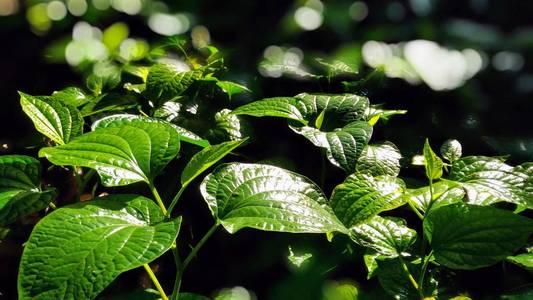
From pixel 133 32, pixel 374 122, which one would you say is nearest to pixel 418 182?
pixel 374 122

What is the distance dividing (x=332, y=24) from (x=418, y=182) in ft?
1.81

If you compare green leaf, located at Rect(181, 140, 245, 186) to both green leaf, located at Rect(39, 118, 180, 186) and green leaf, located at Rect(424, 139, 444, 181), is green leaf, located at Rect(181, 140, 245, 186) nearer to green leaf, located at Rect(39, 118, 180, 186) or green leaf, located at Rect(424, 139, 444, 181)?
green leaf, located at Rect(39, 118, 180, 186)

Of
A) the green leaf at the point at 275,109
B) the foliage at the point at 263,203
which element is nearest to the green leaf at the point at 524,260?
the foliage at the point at 263,203

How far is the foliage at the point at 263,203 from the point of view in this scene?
28.2 inches

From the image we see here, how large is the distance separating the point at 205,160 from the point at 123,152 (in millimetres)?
133

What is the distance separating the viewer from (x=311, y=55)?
152 centimetres

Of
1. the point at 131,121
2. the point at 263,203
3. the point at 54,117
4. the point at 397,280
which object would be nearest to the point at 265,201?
the point at 263,203

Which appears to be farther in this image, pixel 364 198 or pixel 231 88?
pixel 231 88

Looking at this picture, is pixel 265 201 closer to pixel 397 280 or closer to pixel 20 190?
pixel 397 280

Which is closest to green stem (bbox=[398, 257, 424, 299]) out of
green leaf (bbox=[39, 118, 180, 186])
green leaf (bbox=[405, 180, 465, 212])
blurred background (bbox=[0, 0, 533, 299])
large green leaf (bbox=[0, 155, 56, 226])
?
green leaf (bbox=[405, 180, 465, 212])

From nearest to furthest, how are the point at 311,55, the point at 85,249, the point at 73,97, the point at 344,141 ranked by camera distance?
1. the point at 85,249
2. the point at 344,141
3. the point at 73,97
4. the point at 311,55

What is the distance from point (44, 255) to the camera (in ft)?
2.30

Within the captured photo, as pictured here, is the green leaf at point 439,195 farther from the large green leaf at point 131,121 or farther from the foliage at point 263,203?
the large green leaf at point 131,121

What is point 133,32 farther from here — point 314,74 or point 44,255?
point 44,255
